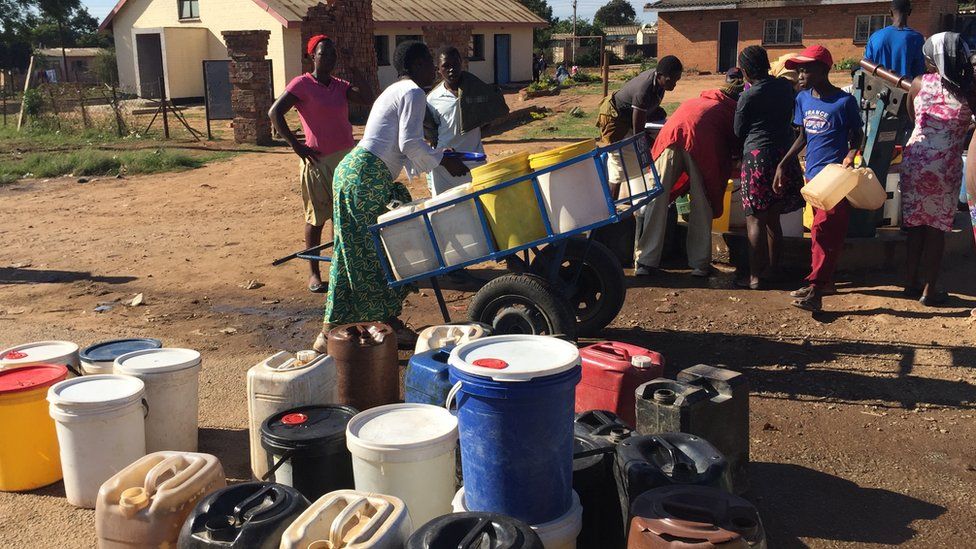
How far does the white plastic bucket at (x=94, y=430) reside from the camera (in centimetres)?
412

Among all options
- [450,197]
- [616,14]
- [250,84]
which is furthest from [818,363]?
[616,14]

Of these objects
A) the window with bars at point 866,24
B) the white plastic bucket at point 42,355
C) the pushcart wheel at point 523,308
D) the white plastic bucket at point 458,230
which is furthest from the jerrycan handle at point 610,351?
the window with bars at point 866,24

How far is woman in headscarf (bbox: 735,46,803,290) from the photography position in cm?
704

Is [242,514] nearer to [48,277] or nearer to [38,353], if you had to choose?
[38,353]

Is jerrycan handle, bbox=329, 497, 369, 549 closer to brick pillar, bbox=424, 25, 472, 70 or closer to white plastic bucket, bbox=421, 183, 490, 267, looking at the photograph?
white plastic bucket, bbox=421, 183, 490, 267

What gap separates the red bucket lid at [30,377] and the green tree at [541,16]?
4591 cm

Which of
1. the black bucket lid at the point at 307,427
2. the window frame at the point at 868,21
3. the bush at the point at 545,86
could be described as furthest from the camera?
the window frame at the point at 868,21

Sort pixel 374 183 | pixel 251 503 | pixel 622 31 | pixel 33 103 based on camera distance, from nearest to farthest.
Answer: pixel 251 503 < pixel 374 183 < pixel 33 103 < pixel 622 31

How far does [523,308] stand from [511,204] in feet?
2.37

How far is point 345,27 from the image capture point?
22141 mm

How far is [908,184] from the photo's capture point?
673 cm

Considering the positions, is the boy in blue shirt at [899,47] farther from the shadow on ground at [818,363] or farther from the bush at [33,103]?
the bush at [33,103]

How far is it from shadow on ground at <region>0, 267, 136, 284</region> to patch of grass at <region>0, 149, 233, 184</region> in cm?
658

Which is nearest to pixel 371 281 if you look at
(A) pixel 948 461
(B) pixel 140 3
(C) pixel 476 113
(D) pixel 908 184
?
(C) pixel 476 113
